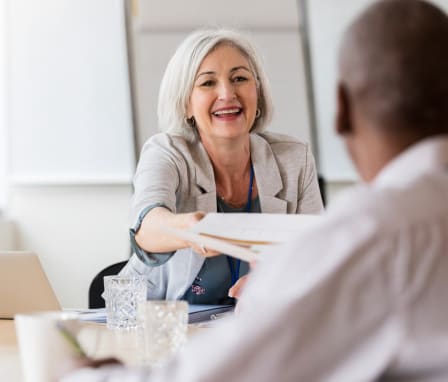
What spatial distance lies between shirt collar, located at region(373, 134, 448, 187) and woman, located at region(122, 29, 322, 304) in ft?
4.78

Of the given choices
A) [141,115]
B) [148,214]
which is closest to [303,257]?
[148,214]

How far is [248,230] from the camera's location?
5.56 feet

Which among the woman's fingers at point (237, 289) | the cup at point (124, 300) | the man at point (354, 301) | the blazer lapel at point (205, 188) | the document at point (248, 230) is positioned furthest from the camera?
the blazer lapel at point (205, 188)

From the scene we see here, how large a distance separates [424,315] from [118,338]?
32.9 inches

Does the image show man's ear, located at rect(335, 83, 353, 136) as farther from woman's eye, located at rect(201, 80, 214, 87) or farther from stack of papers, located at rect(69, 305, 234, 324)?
woman's eye, located at rect(201, 80, 214, 87)

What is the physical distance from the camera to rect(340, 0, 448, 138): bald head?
971 millimetres

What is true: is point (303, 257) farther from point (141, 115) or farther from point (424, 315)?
point (141, 115)

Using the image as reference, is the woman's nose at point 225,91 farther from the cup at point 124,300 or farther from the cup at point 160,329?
the cup at point 160,329

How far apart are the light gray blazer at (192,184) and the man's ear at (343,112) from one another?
51.1 inches

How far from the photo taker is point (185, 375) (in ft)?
3.03

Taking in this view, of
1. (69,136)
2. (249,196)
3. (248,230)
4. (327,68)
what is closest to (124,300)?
(248,230)

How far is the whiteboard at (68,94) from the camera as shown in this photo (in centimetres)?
536

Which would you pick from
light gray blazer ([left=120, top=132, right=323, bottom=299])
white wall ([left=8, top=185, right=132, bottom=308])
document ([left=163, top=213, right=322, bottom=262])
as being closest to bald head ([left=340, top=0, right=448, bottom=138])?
document ([left=163, top=213, right=322, bottom=262])

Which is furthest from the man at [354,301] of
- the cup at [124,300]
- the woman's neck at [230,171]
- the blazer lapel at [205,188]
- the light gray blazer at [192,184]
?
the woman's neck at [230,171]
